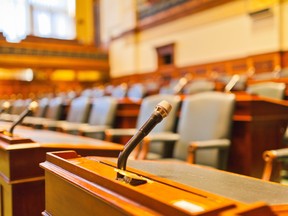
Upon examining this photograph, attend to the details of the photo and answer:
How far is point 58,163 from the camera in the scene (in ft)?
2.63

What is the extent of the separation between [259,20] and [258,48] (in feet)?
1.44

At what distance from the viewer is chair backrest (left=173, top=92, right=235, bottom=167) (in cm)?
169

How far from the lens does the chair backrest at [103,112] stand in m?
2.58

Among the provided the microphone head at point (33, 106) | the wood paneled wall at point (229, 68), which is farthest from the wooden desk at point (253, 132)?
the wood paneled wall at point (229, 68)

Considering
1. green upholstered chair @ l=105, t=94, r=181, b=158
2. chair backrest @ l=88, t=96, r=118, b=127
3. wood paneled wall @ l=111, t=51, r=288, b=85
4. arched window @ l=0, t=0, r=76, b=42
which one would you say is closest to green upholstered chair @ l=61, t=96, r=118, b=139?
chair backrest @ l=88, t=96, r=118, b=127

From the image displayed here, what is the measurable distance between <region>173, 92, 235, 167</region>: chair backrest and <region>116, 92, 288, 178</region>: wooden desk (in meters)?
0.18

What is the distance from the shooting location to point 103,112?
2.65m

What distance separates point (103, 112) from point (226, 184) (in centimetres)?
202

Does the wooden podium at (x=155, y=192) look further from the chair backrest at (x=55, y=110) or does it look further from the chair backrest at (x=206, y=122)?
the chair backrest at (x=55, y=110)

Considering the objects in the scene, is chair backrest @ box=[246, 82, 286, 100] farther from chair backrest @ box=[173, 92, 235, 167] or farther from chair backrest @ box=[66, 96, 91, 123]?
chair backrest @ box=[66, 96, 91, 123]

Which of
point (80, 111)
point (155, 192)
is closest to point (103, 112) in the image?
point (80, 111)

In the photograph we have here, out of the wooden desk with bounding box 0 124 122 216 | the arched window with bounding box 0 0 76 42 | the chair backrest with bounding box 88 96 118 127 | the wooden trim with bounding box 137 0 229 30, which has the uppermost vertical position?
the arched window with bounding box 0 0 76 42

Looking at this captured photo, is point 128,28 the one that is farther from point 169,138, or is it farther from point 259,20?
point 169,138

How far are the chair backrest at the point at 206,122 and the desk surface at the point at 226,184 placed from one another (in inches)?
32.7
